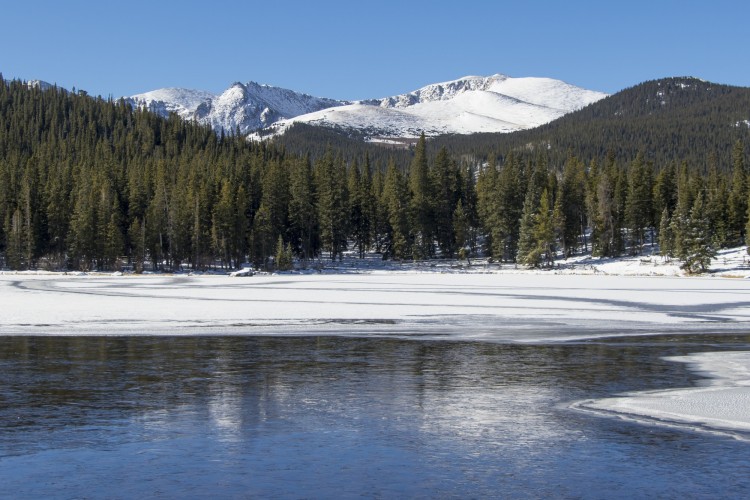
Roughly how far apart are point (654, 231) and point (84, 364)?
375 ft

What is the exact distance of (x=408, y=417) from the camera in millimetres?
15086

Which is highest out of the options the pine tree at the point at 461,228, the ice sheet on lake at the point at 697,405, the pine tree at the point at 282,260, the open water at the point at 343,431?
the pine tree at the point at 461,228

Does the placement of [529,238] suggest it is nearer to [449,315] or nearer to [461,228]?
[461,228]

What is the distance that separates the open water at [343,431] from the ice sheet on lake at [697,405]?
64 cm

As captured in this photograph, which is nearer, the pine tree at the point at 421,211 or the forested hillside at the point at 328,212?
the forested hillside at the point at 328,212

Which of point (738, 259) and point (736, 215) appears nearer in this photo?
point (738, 259)

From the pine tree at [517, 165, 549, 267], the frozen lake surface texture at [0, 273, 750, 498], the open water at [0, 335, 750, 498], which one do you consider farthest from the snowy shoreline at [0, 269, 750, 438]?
the pine tree at [517, 165, 549, 267]

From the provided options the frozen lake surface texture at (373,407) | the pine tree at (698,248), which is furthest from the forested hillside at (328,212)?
the frozen lake surface texture at (373,407)

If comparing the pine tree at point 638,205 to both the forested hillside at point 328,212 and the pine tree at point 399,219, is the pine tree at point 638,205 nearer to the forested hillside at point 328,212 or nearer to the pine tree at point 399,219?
the forested hillside at point 328,212

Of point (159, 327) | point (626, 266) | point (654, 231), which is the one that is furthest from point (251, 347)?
point (654, 231)

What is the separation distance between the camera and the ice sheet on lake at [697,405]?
581 inches

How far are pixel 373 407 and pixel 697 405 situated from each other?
6790 mm

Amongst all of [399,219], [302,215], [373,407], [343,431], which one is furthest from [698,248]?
[343,431]

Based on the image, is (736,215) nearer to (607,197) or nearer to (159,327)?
(607,197)
